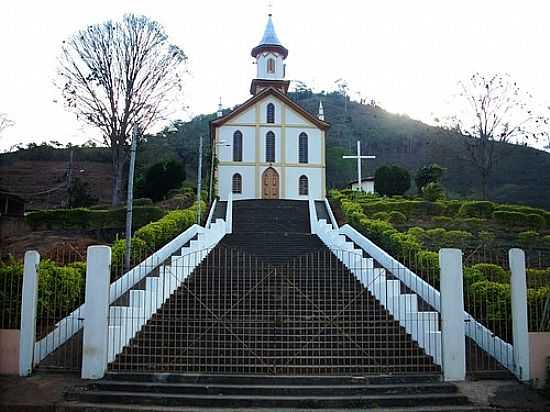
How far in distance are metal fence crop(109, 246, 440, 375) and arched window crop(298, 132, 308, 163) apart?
76.2 feet

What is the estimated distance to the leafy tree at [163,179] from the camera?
36.4 meters

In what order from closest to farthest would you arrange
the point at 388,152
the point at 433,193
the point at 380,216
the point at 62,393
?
1. the point at 62,393
2. the point at 380,216
3. the point at 433,193
4. the point at 388,152

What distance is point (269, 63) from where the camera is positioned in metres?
41.8

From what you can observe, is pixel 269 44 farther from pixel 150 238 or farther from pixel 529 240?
pixel 150 238

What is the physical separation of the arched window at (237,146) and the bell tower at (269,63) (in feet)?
21.2

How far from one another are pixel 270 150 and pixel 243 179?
2.48 metres

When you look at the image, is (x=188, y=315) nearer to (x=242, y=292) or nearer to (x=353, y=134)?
(x=242, y=292)

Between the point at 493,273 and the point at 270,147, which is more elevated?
the point at 270,147

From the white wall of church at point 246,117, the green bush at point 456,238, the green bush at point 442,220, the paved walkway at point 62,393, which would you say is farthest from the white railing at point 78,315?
the white wall of church at point 246,117

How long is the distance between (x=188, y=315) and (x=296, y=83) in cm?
8962

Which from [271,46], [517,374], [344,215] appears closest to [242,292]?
[517,374]

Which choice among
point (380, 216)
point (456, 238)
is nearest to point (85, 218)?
point (380, 216)

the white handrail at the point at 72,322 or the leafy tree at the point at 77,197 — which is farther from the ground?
the leafy tree at the point at 77,197

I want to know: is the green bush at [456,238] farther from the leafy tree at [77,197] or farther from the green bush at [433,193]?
the leafy tree at [77,197]
